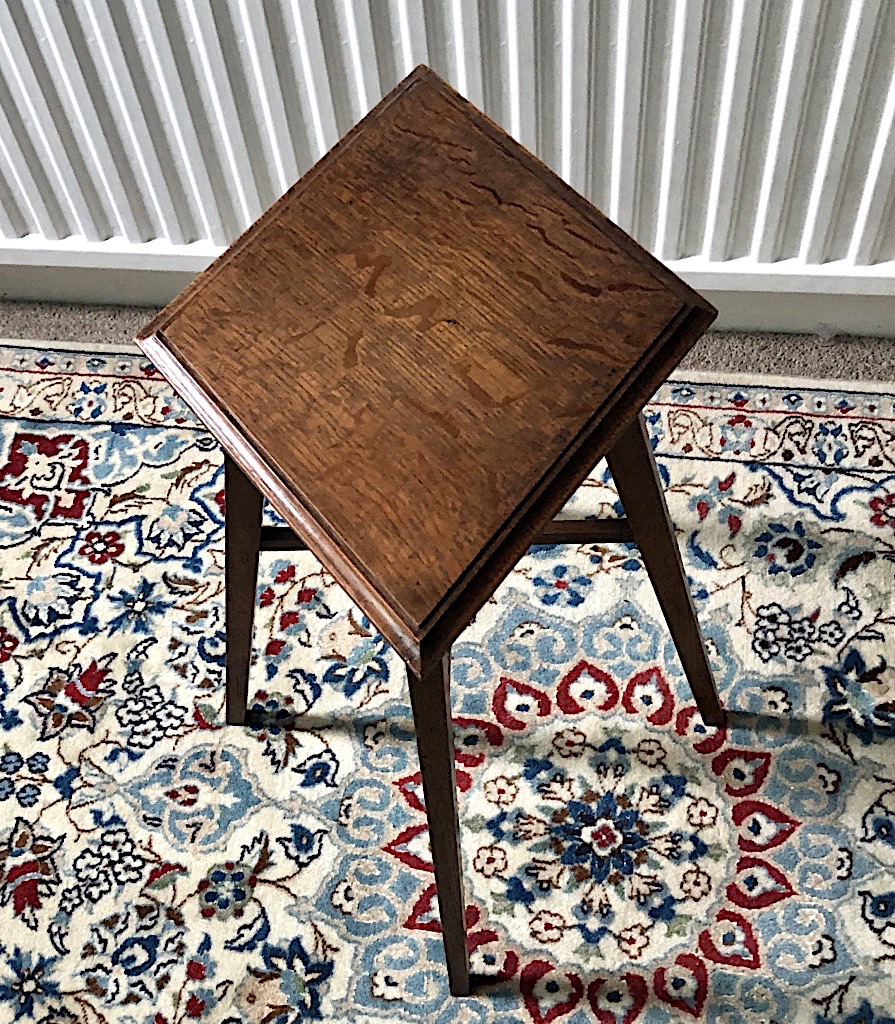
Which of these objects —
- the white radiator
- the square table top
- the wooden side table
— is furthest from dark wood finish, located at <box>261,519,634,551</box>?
the white radiator

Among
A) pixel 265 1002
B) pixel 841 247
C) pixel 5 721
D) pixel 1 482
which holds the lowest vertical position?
pixel 265 1002

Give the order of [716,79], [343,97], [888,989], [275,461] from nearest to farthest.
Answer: [275,461] < [888,989] < [716,79] < [343,97]

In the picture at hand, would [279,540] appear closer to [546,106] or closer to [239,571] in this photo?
[239,571]

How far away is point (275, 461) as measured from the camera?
898 millimetres

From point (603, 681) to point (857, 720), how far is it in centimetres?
30

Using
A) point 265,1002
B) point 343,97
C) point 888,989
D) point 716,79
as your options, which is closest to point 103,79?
point 343,97

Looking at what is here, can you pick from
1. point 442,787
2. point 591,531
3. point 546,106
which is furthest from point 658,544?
point 546,106

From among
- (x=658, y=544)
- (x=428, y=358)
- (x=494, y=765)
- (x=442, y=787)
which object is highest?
(x=428, y=358)

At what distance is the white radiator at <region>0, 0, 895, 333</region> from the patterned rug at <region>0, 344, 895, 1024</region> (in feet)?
0.89

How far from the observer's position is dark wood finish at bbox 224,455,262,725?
3.60ft

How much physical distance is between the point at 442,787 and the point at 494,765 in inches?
15.6

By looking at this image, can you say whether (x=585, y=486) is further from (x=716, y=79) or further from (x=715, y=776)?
(x=716, y=79)

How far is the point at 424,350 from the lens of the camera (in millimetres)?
929

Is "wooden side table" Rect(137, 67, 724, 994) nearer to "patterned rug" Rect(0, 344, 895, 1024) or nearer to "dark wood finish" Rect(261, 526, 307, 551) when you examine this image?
"dark wood finish" Rect(261, 526, 307, 551)
